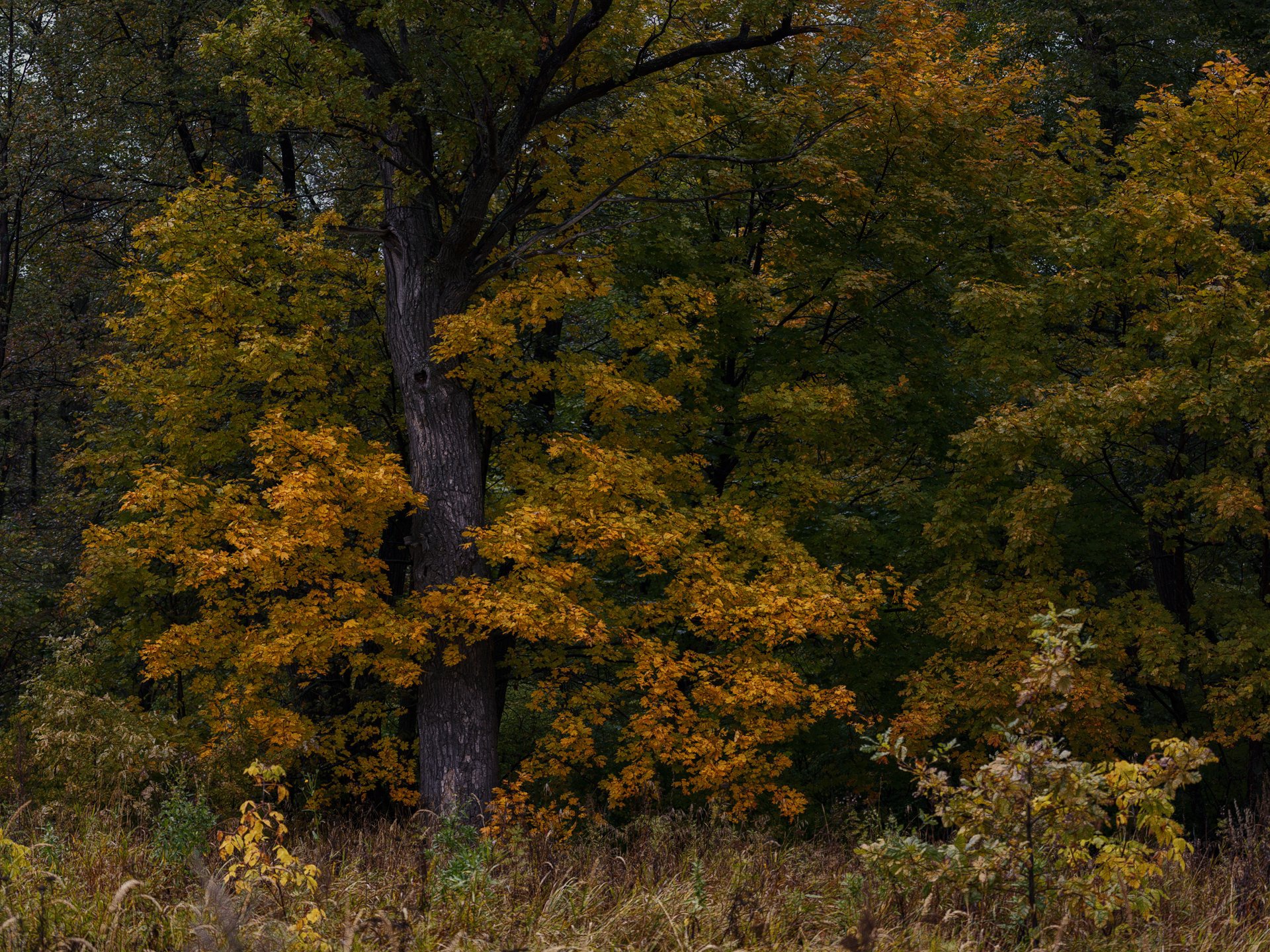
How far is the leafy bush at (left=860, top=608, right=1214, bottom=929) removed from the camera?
464cm

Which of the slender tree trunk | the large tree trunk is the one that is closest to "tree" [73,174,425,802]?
the large tree trunk

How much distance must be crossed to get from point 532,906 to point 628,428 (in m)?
9.22

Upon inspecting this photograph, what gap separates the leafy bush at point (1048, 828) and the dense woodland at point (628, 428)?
155 cm

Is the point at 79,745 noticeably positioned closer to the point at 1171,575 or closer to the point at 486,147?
the point at 486,147

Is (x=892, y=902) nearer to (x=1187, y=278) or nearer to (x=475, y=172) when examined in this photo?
(x=475, y=172)

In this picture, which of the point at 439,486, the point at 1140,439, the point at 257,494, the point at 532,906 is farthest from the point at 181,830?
the point at 1140,439

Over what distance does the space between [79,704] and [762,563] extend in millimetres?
6735

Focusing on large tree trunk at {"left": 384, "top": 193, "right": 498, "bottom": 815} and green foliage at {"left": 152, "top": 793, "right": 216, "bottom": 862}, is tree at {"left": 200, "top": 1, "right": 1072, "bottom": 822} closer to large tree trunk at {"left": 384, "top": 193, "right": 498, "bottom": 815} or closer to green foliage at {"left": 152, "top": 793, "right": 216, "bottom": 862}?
large tree trunk at {"left": 384, "top": 193, "right": 498, "bottom": 815}

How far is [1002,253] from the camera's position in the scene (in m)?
14.8

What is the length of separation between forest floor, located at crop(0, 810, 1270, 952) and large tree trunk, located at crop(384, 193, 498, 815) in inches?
213

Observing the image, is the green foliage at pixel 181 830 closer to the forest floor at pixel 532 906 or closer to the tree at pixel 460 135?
the forest floor at pixel 532 906

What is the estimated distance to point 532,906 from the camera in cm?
482

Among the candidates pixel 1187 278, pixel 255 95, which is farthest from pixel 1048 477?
pixel 255 95

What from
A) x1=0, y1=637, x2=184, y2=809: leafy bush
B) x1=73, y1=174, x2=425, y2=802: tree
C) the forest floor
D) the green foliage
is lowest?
the forest floor
